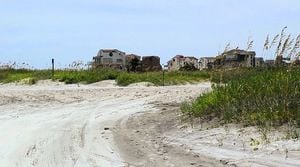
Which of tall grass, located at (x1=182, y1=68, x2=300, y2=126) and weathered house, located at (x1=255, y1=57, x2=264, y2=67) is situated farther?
weathered house, located at (x1=255, y1=57, x2=264, y2=67)

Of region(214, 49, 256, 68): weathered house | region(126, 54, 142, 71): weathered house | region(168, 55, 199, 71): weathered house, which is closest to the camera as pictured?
region(214, 49, 256, 68): weathered house

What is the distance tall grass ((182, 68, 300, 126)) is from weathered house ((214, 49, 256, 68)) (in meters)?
0.83

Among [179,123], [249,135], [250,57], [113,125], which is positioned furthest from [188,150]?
[250,57]

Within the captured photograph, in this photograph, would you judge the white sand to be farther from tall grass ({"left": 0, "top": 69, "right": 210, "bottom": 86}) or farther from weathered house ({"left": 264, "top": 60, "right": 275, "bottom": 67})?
tall grass ({"left": 0, "top": 69, "right": 210, "bottom": 86})

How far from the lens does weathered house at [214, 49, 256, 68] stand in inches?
559

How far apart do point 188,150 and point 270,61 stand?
13.9 feet

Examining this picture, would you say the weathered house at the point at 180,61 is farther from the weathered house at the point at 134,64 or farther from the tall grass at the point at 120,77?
the tall grass at the point at 120,77

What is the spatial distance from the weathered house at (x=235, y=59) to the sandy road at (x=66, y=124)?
2.58 metres

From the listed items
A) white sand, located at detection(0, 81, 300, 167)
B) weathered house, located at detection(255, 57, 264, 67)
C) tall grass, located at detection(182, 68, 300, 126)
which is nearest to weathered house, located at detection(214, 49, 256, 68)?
weathered house, located at detection(255, 57, 264, 67)

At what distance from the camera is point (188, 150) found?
31.4 ft

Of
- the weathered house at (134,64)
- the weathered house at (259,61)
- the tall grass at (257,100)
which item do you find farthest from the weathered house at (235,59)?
the weathered house at (134,64)

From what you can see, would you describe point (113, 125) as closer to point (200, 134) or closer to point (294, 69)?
point (200, 134)

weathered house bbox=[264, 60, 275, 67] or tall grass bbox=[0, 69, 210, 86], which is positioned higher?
weathered house bbox=[264, 60, 275, 67]

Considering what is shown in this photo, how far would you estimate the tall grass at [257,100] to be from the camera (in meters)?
10.1
